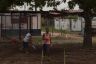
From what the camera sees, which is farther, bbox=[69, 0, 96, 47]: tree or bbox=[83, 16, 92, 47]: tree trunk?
bbox=[83, 16, 92, 47]: tree trunk

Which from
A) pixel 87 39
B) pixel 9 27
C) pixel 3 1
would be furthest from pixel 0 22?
pixel 3 1

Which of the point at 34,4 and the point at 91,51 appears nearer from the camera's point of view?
the point at 34,4

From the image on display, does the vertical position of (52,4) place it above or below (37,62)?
above

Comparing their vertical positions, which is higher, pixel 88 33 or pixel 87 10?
pixel 87 10

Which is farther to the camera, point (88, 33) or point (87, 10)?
point (88, 33)

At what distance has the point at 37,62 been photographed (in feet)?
70.2

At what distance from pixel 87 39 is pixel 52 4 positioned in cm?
426

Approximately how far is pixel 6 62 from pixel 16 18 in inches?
912

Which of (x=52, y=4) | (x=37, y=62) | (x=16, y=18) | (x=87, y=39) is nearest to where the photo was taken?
(x=37, y=62)

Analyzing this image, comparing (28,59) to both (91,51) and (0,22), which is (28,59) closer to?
(91,51)

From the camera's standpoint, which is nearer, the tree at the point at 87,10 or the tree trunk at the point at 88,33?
the tree at the point at 87,10

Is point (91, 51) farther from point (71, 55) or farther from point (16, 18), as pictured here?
point (16, 18)

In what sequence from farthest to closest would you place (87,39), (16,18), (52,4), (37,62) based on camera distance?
1. (16,18)
2. (87,39)
3. (52,4)
4. (37,62)

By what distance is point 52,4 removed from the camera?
1089 inches
